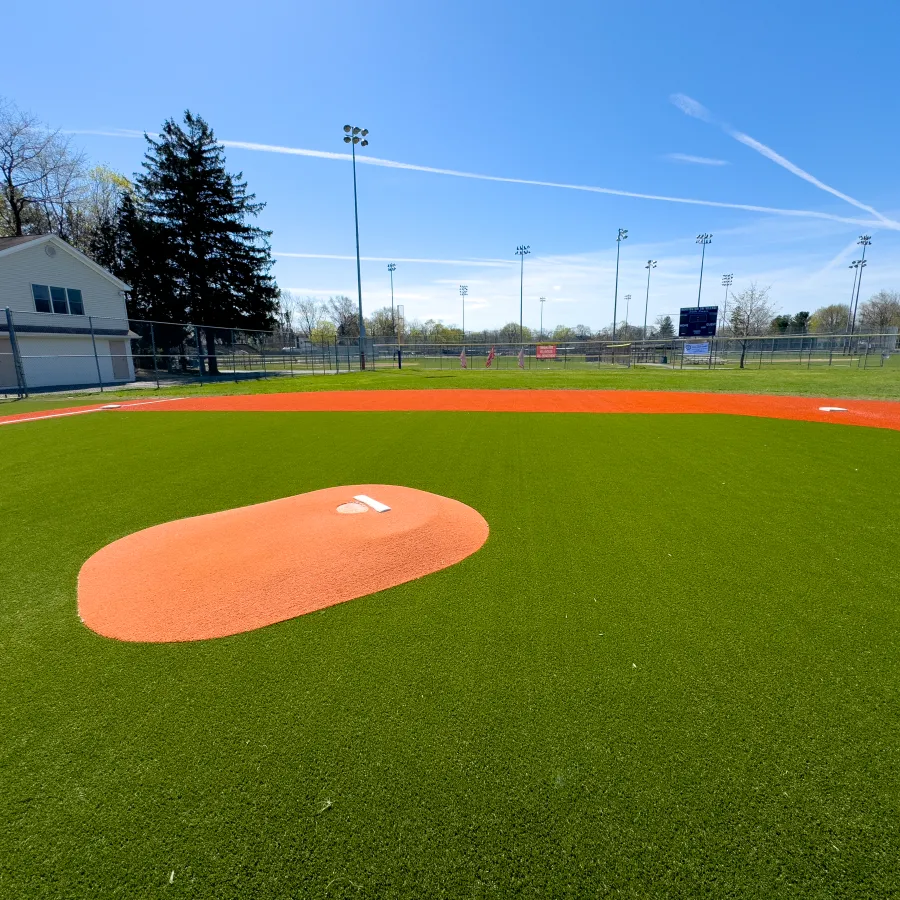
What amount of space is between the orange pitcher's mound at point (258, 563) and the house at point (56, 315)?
69.3ft

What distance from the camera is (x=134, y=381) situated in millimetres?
26766

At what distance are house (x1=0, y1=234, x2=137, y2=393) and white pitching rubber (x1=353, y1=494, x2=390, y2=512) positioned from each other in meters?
21.0

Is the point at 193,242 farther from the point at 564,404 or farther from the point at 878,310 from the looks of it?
the point at 878,310

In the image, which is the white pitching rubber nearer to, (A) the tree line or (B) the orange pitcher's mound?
(B) the orange pitcher's mound

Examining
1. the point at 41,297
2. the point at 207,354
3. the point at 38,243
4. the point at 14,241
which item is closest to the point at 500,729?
the point at 41,297

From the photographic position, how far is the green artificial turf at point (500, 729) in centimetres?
161

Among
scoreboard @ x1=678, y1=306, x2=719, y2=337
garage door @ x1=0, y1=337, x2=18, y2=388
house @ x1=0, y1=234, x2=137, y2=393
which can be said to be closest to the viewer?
garage door @ x1=0, y1=337, x2=18, y2=388

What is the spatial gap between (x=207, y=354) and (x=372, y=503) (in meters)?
29.7

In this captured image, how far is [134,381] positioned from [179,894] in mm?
30803

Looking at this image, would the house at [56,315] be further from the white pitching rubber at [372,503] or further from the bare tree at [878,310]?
the bare tree at [878,310]

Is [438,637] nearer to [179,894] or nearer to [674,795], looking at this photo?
[674,795]

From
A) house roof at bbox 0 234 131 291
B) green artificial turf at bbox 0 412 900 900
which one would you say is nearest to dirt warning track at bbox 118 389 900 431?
green artificial turf at bbox 0 412 900 900

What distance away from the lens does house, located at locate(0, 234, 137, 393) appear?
22.4 metres

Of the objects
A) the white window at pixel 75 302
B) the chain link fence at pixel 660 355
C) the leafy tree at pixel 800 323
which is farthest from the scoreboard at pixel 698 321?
the white window at pixel 75 302
